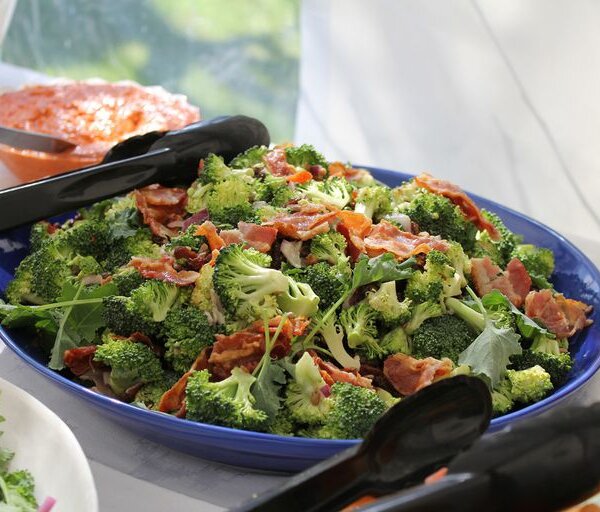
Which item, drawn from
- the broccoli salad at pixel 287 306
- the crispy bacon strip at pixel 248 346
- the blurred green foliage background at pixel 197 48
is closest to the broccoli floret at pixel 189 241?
the broccoli salad at pixel 287 306

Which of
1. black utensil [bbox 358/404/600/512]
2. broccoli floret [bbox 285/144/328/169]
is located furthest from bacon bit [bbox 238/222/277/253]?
black utensil [bbox 358/404/600/512]

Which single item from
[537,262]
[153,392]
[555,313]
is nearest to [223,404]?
[153,392]

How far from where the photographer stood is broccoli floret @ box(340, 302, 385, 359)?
48.7 inches

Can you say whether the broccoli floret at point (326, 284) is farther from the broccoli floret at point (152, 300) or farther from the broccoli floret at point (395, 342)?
the broccoli floret at point (152, 300)

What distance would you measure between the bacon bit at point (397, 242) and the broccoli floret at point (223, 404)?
1.10 feet

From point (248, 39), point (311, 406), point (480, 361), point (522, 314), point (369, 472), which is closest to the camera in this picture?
point (369, 472)

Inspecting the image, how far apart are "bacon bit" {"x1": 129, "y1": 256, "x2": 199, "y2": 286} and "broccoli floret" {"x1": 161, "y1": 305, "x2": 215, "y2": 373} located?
6 cm

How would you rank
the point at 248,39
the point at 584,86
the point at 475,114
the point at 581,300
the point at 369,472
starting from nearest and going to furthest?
the point at 369,472 < the point at 581,300 < the point at 584,86 < the point at 475,114 < the point at 248,39

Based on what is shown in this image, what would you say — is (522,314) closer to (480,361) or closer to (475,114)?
(480,361)

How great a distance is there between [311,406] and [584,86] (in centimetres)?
181

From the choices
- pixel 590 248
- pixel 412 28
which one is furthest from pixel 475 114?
pixel 590 248

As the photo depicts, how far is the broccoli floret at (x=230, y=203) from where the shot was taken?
1.44 metres

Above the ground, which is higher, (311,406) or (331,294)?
(331,294)

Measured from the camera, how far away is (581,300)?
1.57m
